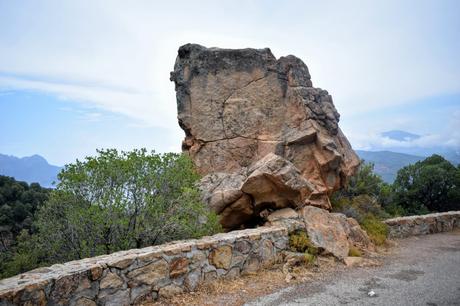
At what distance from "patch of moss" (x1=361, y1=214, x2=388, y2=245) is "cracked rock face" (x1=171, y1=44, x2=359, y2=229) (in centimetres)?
173

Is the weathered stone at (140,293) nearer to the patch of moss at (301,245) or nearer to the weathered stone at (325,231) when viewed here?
the patch of moss at (301,245)

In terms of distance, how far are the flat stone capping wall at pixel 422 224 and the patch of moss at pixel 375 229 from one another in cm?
75

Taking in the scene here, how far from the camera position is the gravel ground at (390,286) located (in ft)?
20.3

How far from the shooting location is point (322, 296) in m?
6.49

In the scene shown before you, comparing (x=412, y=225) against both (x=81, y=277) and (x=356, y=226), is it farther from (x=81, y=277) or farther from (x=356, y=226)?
(x=81, y=277)

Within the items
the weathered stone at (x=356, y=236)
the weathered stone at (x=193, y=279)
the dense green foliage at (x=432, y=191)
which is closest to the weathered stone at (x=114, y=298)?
the weathered stone at (x=193, y=279)

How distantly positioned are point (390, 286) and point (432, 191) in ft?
62.5

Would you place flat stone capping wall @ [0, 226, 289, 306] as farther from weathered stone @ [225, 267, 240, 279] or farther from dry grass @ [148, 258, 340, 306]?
dry grass @ [148, 258, 340, 306]

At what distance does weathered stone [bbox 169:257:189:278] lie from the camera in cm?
647

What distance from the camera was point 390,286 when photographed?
23.1 ft

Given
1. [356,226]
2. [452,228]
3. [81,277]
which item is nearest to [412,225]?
[452,228]

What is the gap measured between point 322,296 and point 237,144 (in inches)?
273

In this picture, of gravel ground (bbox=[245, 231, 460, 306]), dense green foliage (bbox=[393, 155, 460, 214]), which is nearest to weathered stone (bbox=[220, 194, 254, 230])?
gravel ground (bbox=[245, 231, 460, 306])

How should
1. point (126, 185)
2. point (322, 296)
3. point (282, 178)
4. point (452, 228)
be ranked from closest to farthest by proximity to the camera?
point (322, 296)
point (126, 185)
point (282, 178)
point (452, 228)
